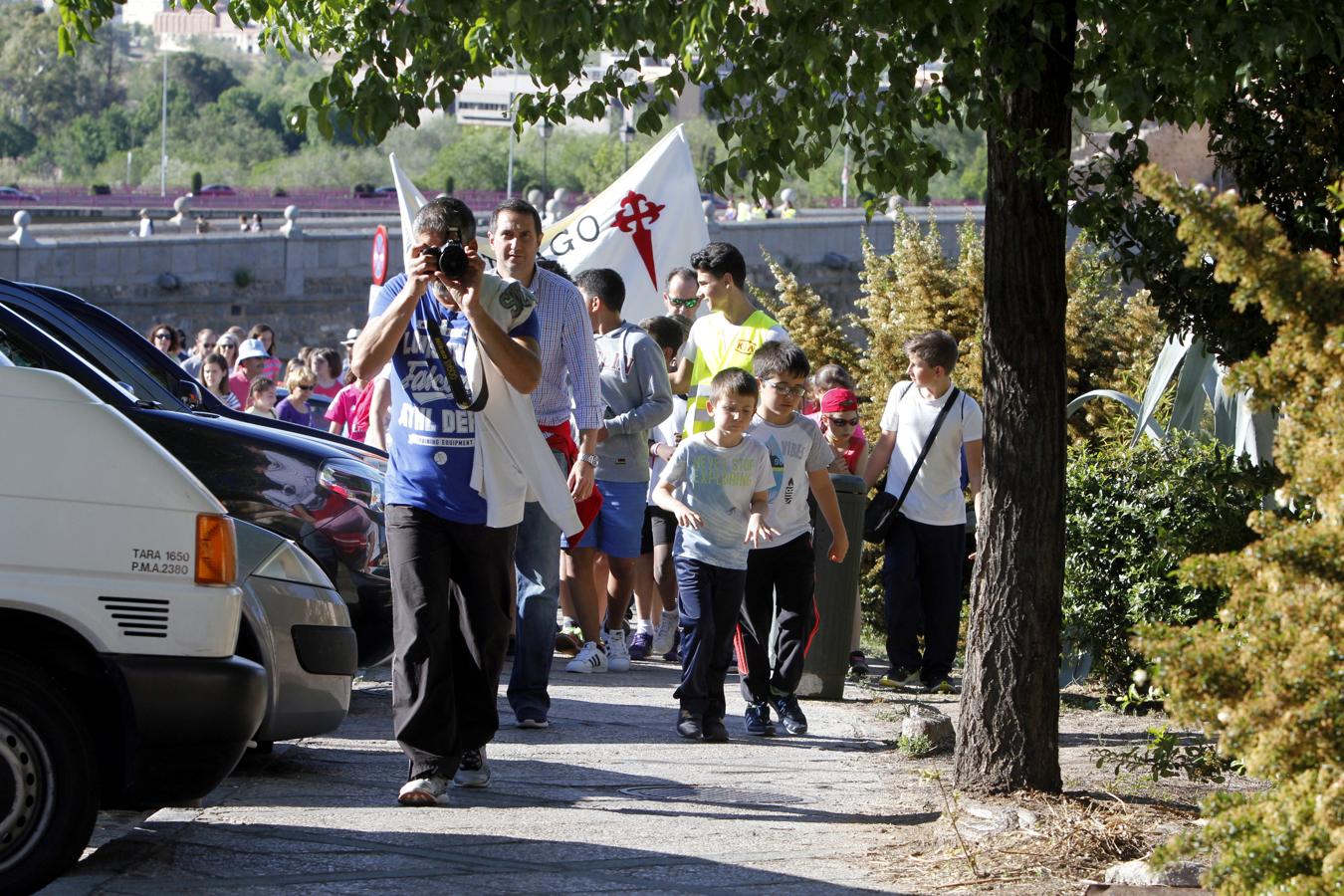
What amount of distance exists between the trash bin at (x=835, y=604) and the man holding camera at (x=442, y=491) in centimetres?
291

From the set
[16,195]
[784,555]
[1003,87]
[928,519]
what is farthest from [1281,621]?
[16,195]

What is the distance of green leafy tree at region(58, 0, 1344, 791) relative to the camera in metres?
5.43

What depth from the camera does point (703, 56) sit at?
6.13 m

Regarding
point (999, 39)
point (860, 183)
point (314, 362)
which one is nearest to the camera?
point (999, 39)

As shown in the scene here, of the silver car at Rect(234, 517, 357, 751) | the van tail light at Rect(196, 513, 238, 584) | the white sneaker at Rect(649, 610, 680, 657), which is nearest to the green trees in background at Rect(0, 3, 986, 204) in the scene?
the white sneaker at Rect(649, 610, 680, 657)

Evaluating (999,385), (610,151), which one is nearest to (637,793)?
(999,385)

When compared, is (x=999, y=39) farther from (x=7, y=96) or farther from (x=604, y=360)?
(x=7, y=96)

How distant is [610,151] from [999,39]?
341ft

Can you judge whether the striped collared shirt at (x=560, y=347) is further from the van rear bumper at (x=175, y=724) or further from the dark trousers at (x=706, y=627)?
the van rear bumper at (x=175, y=724)

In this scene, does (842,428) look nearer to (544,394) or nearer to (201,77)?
(544,394)

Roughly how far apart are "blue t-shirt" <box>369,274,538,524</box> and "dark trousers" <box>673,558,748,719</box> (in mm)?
1749

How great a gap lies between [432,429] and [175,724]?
1.42 m

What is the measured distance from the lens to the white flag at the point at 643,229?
41.3ft

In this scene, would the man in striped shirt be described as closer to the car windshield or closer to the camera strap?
the camera strap
